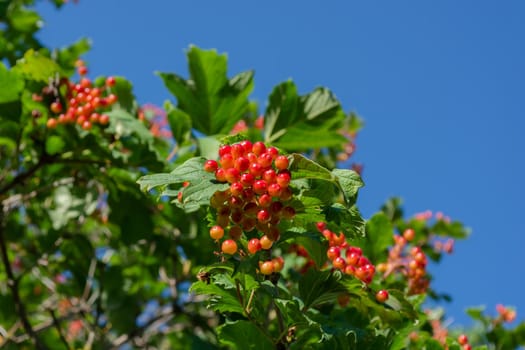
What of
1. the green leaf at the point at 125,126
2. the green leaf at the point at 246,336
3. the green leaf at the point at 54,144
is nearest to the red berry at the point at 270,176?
the green leaf at the point at 246,336

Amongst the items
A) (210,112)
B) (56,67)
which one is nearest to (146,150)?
(210,112)

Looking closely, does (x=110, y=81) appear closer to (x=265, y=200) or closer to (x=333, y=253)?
(x=333, y=253)

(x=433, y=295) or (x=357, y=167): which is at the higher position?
(x=357, y=167)

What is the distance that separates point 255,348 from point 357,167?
306 centimetres

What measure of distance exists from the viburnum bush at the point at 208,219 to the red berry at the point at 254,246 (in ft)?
0.06

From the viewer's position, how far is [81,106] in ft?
9.17

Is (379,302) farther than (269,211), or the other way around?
(379,302)

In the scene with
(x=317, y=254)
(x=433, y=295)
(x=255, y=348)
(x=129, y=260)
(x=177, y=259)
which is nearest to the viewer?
(x=255, y=348)

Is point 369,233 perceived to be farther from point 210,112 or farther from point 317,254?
point 210,112

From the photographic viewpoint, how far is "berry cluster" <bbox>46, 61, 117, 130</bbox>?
2.72 m

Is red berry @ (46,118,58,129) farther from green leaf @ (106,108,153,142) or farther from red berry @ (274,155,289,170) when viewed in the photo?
red berry @ (274,155,289,170)

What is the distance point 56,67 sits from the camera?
2.73 metres

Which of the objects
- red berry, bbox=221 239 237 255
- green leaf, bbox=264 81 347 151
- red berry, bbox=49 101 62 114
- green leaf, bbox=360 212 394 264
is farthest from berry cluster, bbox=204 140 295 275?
red berry, bbox=49 101 62 114

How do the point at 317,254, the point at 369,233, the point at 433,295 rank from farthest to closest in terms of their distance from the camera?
the point at 433,295, the point at 369,233, the point at 317,254
